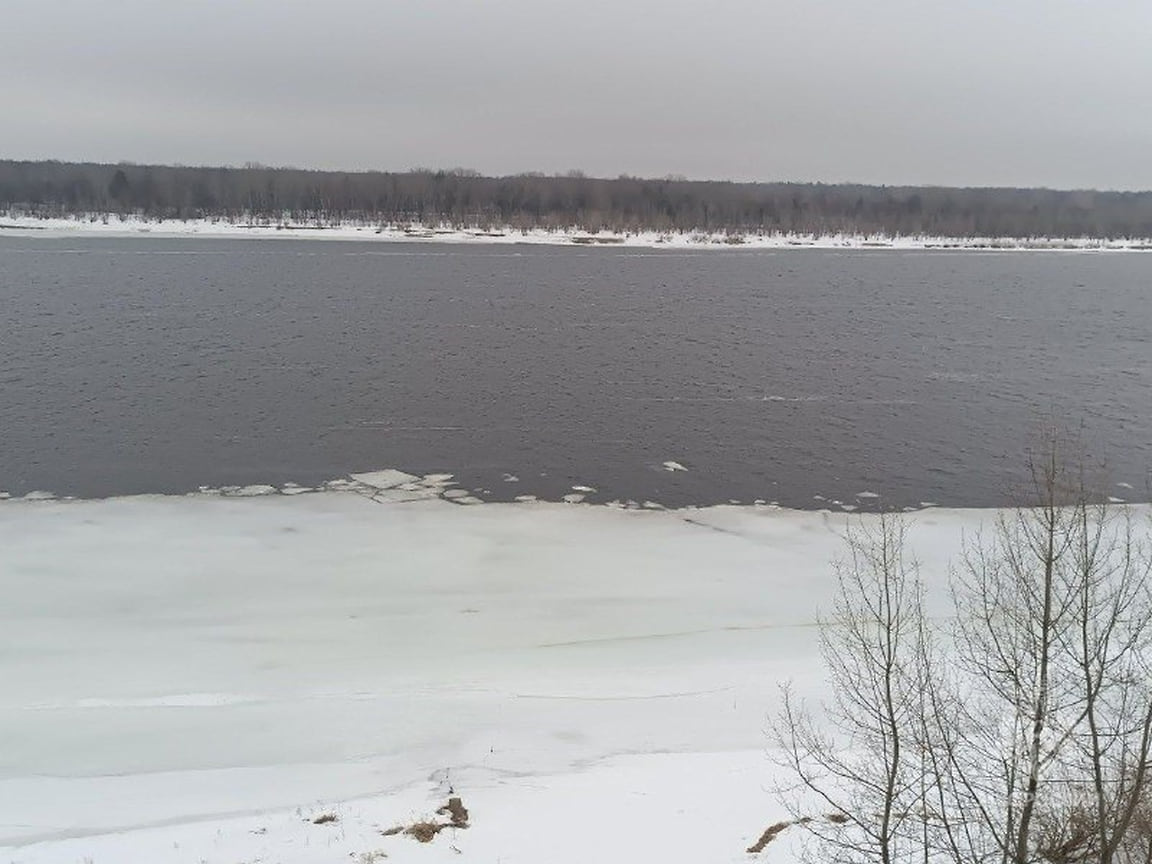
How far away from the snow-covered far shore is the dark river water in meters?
29.4

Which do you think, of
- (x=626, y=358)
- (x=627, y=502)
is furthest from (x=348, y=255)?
(x=627, y=502)

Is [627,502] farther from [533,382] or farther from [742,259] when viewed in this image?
[742,259]

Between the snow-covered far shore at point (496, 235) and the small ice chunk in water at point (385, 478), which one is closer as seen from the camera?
the small ice chunk in water at point (385, 478)

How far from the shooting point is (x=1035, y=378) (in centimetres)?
2427

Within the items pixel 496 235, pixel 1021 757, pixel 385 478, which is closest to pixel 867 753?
pixel 1021 757

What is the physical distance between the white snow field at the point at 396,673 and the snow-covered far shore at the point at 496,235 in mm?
60765

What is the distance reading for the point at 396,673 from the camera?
9375 mm

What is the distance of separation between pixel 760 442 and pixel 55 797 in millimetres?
13305

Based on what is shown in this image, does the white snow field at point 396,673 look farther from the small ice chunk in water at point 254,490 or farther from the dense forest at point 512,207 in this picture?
the dense forest at point 512,207

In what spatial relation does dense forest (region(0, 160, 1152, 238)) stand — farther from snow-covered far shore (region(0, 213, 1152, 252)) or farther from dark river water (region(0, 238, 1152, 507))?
dark river water (region(0, 238, 1152, 507))

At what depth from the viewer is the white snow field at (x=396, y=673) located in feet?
23.0

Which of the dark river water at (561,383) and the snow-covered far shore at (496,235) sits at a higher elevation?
the snow-covered far shore at (496,235)

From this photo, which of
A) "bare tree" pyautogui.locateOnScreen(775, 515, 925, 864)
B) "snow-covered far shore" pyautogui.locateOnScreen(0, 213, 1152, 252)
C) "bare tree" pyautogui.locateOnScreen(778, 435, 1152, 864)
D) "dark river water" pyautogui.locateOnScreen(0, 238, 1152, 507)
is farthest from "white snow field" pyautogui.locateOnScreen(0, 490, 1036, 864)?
"snow-covered far shore" pyautogui.locateOnScreen(0, 213, 1152, 252)

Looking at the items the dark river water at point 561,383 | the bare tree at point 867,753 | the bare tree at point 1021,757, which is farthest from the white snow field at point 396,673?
the dark river water at point 561,383
